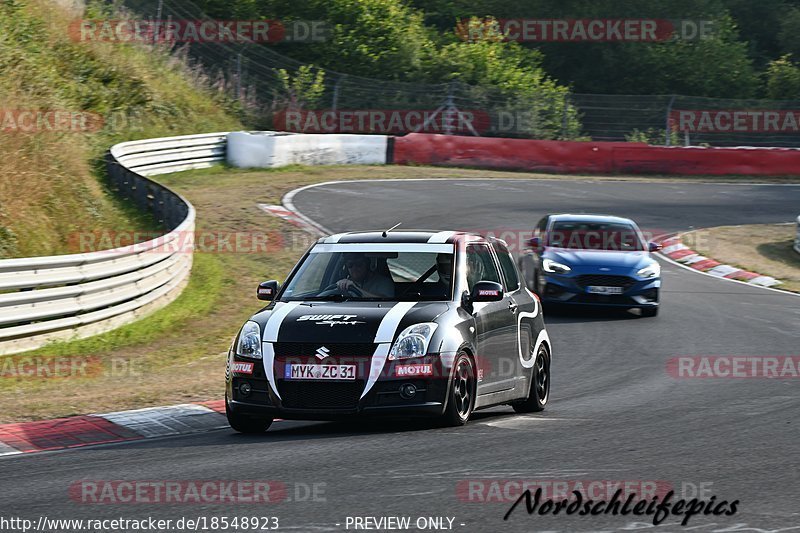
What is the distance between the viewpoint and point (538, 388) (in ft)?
32.9

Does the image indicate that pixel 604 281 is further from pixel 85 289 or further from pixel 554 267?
pixel 85 289

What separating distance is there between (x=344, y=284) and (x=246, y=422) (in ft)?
4.33

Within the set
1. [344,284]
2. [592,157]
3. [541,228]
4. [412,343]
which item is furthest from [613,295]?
[592,157]

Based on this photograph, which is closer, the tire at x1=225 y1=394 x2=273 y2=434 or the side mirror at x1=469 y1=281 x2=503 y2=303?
the tire at x1=225 y1=394 x2=273 y2=434

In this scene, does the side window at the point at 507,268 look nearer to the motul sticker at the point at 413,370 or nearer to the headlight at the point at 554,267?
the motul sticker at the point at 413,370

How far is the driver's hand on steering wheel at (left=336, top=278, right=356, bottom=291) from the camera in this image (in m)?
9.11

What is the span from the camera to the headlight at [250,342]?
27.3 ft

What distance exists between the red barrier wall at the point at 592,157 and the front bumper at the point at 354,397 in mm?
28613

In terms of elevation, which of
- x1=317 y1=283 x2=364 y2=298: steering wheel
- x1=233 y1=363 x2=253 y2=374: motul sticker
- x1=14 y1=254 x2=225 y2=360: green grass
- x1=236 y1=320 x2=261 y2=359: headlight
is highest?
x1=317 y1=283 x2=364 y2=298: steering wheel

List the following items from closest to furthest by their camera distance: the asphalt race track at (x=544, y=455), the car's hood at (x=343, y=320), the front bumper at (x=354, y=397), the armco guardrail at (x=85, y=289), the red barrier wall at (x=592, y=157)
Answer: the asphalt race track at (x=544, y=455)
the front bumper at (x=354, y=397)
the car's hood at (x=343, y=320)
the armco guardrail at (x=85, y=289)
the red barrier wall at (x=592, y=157)

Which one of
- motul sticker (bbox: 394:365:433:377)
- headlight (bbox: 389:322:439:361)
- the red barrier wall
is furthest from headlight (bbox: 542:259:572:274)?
the red barrier wall

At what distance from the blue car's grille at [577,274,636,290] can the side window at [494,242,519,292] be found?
707cm

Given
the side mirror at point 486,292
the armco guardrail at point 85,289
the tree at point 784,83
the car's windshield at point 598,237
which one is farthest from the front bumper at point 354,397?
the tree at point 784,83

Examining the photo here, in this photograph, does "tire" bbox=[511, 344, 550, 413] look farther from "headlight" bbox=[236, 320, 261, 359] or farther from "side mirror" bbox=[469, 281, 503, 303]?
"headlight" bbox=[236, 320, 261, 359]
